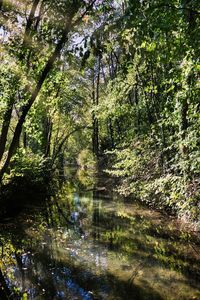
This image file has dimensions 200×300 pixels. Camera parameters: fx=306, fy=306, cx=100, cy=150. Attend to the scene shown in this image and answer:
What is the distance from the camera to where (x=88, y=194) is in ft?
64.7

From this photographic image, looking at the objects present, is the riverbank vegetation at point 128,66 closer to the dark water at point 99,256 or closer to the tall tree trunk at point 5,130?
the tall tree trunk at point 5,130

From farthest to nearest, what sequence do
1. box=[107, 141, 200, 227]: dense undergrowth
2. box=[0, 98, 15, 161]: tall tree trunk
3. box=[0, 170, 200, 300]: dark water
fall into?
box=[107, 141, 200, 227]: dense undergrowth < box=[0, 98, 15, 161]: tall tree trunk < box=[0, 170, 200, 300]: dark water

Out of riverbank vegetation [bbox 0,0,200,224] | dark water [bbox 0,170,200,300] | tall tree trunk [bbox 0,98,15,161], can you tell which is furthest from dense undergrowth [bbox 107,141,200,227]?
tall tree trunk [bbox 0,98,15,161]

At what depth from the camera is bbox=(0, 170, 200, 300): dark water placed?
21.6ft

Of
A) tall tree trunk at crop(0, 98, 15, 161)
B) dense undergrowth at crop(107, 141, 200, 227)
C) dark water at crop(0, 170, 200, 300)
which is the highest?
tall tree trunk at crop(0, 98, 15, 161)

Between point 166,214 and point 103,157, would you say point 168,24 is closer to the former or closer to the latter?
point 166,214

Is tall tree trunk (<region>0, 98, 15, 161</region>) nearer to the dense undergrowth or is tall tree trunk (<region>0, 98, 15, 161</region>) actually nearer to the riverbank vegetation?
the riverbank vegetation

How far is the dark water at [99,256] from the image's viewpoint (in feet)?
21.6

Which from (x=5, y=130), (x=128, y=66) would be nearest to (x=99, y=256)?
(x=5, y=130)

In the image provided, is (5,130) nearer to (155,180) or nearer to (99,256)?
(99,256)

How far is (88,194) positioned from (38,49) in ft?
47.1

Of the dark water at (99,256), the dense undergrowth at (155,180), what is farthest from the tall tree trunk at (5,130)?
the dense undergrowth at (155,180)

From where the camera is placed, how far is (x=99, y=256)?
8.45 metres

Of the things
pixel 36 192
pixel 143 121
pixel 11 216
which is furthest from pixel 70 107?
pixel 11 216
